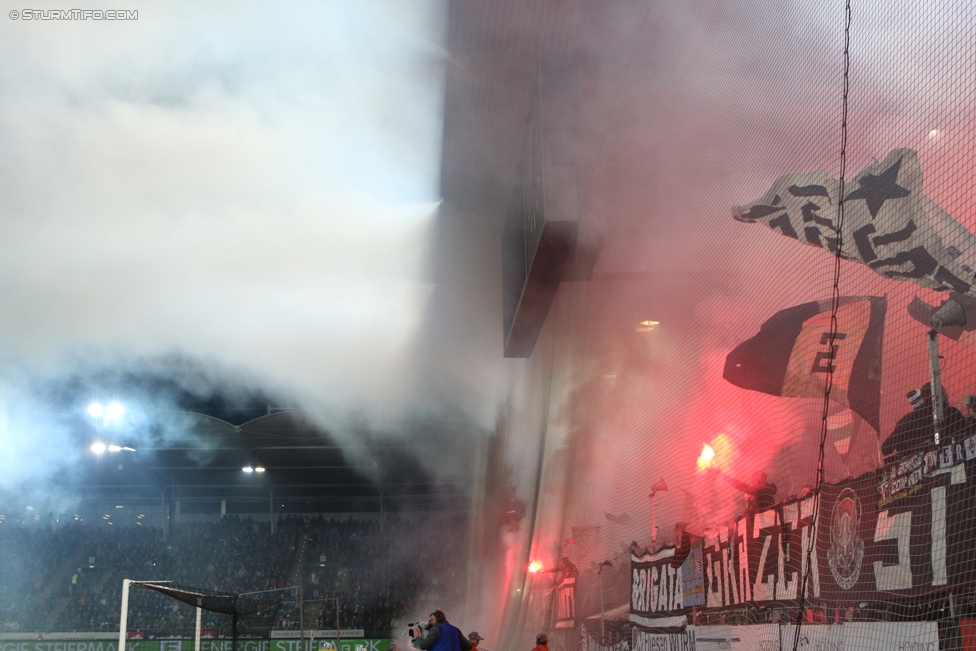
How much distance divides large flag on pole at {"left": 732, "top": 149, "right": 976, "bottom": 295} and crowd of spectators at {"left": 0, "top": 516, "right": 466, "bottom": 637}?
1735 centimetres

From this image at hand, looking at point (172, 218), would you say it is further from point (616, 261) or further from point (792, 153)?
point (792, 153)

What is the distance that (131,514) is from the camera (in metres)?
25.5

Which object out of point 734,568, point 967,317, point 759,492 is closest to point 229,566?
point 734,568

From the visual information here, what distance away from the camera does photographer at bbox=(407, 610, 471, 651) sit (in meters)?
5.41

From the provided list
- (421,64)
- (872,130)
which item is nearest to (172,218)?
(421,64)

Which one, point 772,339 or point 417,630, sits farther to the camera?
point 772,339

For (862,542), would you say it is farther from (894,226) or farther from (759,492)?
(894,226)

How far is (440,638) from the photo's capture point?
5.45 metres

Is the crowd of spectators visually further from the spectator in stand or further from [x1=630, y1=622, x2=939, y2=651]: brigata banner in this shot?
the spectator in stand

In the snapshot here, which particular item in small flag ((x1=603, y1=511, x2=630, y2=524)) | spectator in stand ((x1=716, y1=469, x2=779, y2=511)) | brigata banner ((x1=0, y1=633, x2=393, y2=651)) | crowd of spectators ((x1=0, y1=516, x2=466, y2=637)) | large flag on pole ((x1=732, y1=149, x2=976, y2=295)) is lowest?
brigata banner ((x1=0, y1=633, x2=393, y2=651))

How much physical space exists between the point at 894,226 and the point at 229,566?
21857 millimetres

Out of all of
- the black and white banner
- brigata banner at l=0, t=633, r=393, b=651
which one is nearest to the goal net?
brigata banner at l=0, t=633, r=393, b=651

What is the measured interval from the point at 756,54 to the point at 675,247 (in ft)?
6.61

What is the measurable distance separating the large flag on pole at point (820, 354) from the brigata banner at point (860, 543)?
0.74m
